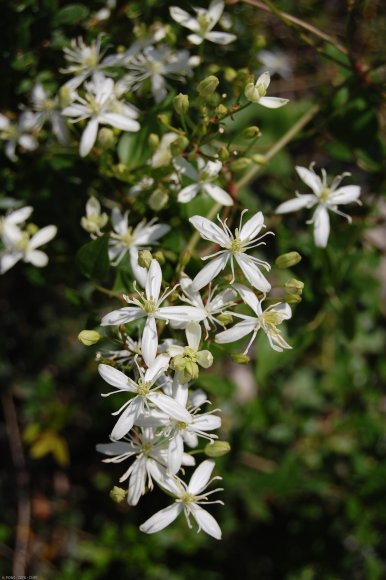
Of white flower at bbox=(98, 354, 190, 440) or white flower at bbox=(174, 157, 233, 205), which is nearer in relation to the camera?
white flower at bbox=(98, 354, 190, 440)

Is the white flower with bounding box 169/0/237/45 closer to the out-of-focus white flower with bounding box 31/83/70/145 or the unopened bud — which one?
the out-of-focus white flower with bounding box 31/83/70/145

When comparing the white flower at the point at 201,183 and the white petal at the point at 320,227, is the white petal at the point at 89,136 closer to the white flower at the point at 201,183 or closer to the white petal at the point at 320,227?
the white flower at the point at 201,183

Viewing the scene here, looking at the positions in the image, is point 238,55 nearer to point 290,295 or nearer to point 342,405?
point 290,295

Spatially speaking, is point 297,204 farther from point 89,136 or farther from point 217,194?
point 89,136

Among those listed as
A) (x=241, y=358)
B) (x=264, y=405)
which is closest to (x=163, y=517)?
(x=241, y=358)

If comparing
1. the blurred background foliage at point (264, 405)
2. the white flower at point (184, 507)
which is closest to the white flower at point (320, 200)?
the blurred background foliage at point (264, 405)

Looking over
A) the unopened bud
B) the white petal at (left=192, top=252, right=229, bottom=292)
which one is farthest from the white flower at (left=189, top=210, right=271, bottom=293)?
the unopened bud

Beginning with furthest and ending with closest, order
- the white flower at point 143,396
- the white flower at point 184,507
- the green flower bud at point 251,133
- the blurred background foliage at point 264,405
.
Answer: the blurred background foliage at point 264,405, the green flower bud at point 251,133, the white flower at point 184,507, the white flower at point 143,396
